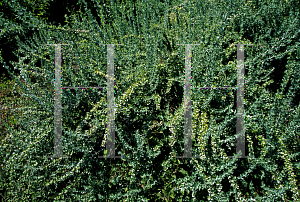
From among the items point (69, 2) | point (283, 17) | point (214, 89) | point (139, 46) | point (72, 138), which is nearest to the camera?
point (72, 138)

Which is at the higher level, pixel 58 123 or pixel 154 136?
pixel 58 123

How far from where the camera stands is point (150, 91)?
7.03 feet

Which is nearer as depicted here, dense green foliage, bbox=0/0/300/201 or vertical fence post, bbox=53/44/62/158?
dense green foliage, bbox=0/0/300/201

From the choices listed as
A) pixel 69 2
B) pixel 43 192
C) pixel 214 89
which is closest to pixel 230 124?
pixel 214 89

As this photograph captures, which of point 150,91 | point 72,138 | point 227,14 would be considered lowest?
point 72,138

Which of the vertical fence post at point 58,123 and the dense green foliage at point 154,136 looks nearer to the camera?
the dense green foliage at point 154,136

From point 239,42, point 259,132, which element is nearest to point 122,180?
point 259,132

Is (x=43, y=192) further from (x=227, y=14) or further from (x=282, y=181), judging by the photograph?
(x=227, y=14)

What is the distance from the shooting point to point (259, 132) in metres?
1.93

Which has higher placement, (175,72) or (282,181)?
(175,72)

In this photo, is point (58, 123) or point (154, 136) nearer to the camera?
point (58, 123)

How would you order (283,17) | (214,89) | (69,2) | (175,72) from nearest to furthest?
(214,89), (175,72), (283,17), (69,2)

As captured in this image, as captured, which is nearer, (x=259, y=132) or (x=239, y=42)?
(x=259, y=132)

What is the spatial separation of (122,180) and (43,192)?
71 centimetres
